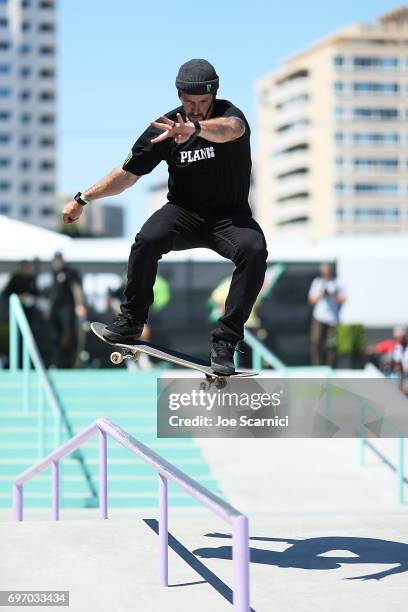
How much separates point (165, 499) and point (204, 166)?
1.82 metres

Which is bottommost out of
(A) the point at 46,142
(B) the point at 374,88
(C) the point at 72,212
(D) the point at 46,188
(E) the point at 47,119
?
(C) the point at 72,212

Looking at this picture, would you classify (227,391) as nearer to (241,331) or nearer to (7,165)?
(241,331)

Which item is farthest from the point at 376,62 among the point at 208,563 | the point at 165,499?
the point at 165,499

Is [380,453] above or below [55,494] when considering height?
below

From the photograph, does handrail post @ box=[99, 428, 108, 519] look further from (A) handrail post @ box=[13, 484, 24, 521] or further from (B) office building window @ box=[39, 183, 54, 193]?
(B) office building window @ box=[39, 183, 54, 193]

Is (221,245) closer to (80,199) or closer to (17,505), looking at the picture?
(80,199)

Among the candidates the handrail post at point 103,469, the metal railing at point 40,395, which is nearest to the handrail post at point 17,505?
the handrail post at point 103,469

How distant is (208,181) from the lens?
19.7 feet

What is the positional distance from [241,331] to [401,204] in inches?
5197

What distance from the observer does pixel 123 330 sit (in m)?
6.57

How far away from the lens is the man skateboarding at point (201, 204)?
226 inches

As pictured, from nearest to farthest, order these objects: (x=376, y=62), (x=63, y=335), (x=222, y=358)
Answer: (x=222, y=358), (x=63, y=335), (x=376, y=62)

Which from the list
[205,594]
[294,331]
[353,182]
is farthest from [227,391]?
[353,182]

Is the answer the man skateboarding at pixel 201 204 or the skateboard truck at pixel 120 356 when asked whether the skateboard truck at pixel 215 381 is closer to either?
the man skateboarding at pixel 201 204
